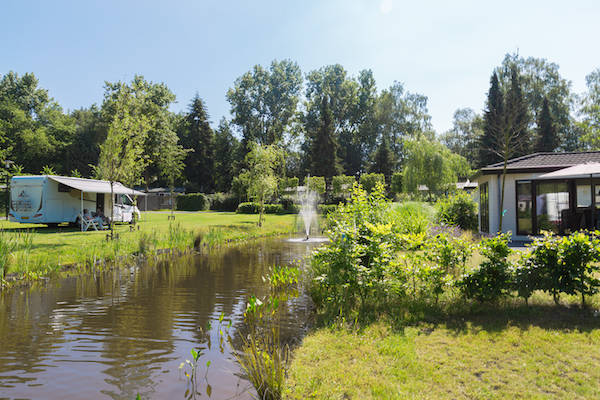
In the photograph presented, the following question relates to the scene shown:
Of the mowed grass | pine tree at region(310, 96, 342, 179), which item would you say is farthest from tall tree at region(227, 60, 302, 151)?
the mowed grass

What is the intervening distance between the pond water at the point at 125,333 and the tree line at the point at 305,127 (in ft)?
86.3

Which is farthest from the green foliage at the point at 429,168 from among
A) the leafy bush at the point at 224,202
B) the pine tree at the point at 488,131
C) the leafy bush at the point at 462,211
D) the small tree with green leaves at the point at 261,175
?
the leafy bush at the point at 224,202

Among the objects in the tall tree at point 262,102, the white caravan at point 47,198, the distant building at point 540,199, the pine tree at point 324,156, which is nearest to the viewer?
the distant building at point 540,199

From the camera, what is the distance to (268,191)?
75.6 ft

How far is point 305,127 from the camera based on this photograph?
5734 centimetres

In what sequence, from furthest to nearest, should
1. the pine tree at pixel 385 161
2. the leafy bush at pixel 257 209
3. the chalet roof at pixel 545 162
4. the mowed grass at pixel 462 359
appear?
the pine tree at pixel 385 161
the leafy bush at pixel 257 209
the chalet roof at pixel 545 162
the mowed grass at pixel 462 359

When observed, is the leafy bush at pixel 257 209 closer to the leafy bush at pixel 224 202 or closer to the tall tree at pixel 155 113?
the leafy bush at pixel 224 202

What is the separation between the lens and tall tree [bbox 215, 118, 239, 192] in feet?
165

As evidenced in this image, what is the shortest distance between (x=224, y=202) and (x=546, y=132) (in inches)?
1456

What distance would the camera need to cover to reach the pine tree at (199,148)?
51594 millimetres

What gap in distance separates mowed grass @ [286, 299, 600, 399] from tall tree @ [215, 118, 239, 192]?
43755 mm

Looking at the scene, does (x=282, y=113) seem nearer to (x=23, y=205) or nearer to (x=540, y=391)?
(x=23, y=205)

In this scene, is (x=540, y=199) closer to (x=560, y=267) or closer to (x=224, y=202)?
(x=560, y=267)

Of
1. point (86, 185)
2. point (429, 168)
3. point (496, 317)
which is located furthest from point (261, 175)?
point (496, 317)
